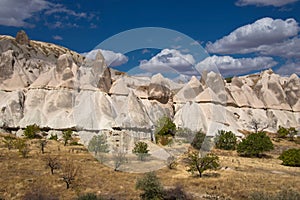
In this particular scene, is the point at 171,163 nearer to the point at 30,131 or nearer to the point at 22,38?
the point at 30,131

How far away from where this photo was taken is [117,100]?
40.7m

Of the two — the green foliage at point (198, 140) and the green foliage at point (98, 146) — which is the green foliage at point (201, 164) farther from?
the green foliage at point (198, 140)

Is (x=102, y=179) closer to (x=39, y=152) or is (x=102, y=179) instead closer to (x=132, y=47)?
(x=132, y=47)

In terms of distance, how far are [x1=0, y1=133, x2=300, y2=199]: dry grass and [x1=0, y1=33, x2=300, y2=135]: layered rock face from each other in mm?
11992

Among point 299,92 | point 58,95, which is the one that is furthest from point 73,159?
point 299,92

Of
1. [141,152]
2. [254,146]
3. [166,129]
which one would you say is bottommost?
[141,152]

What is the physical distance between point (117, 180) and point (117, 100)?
2341 centimetres

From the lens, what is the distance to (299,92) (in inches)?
2148

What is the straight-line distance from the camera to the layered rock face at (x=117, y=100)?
3572 centimetres

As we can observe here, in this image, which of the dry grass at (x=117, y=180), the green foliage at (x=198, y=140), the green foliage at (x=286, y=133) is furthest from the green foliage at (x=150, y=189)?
the green foliage at (x=286, y=133)

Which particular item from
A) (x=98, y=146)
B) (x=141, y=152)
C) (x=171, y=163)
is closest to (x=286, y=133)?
(x=141, y=152)

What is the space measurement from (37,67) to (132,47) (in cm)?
4054

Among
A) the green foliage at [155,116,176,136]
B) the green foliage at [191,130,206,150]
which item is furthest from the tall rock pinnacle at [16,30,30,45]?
the green foliage at [191,130,206,150]

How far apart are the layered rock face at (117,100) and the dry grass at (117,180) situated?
1199cm
